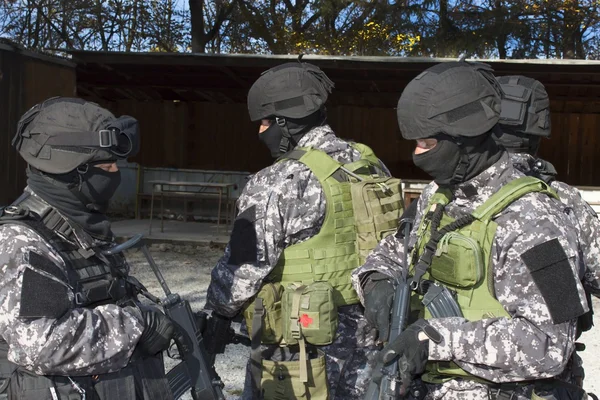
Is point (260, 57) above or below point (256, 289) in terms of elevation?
above

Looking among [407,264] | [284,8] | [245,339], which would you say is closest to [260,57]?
[245,339]

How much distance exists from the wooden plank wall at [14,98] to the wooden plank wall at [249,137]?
494 centimetres

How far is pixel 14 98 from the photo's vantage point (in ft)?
29.6

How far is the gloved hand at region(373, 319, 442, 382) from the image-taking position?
80.7 inches

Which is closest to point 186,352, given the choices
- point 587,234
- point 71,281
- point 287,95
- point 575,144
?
point 71,281

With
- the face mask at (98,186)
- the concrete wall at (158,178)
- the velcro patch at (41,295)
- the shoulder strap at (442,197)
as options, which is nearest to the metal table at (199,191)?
the concrete wall at (158,178)

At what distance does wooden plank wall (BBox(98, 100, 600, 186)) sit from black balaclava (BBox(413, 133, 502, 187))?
11.8 meters

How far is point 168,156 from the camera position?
1481cm

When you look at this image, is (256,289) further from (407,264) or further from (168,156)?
(168,156)

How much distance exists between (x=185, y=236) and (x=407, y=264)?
835 centimetres

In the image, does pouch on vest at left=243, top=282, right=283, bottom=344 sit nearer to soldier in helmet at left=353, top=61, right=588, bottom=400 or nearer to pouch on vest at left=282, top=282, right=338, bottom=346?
pouch on vest at left=282, top=282, right=338, bottom=346

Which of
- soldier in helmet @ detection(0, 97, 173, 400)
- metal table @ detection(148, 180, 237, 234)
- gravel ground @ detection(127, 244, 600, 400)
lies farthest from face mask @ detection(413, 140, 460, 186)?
metal table @ detection(148, 180, 237, 234)

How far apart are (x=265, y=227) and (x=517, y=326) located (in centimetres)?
135

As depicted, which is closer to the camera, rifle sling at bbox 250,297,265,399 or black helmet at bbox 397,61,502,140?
black helmet at bbox 397,61,502,140
